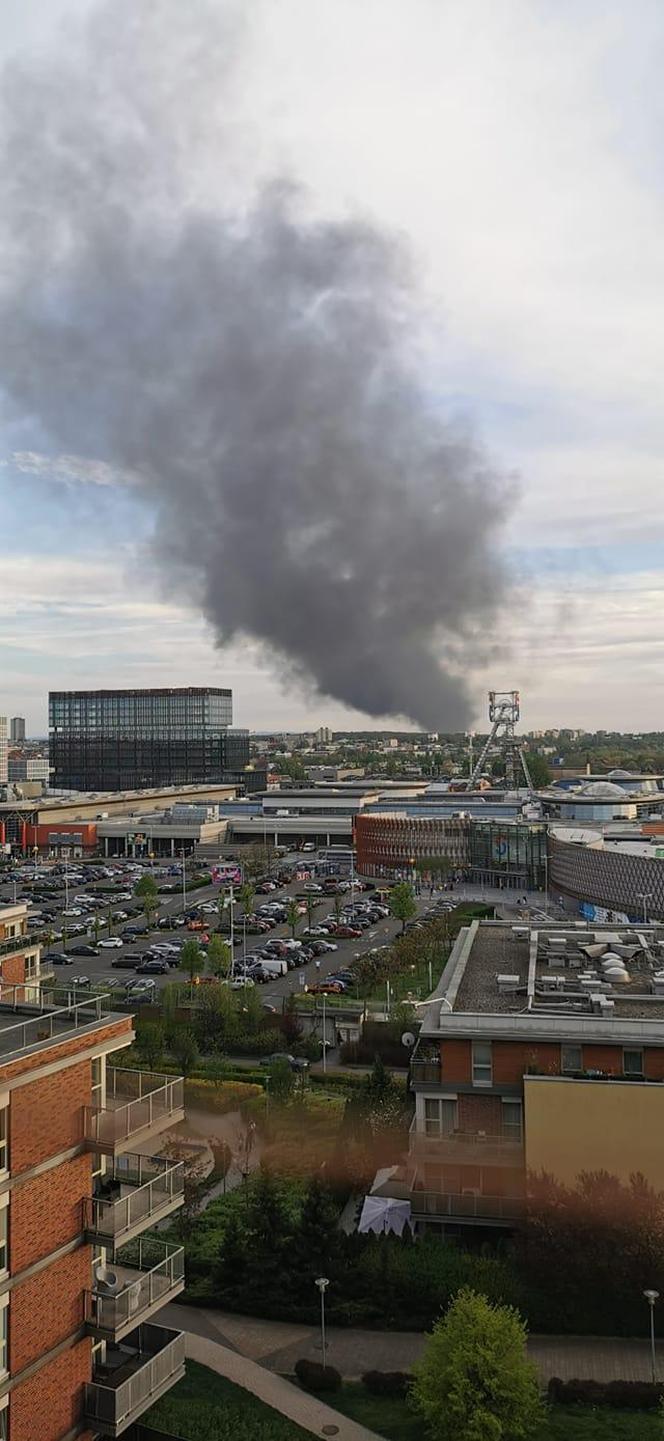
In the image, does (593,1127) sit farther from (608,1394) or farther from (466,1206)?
(608,1394)

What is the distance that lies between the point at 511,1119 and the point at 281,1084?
14.1ft

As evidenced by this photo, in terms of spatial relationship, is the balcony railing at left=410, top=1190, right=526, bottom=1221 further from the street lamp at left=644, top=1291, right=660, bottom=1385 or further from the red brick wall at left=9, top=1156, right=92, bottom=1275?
the red brick wall at left=9, top=1156, right=92, bottom=1275

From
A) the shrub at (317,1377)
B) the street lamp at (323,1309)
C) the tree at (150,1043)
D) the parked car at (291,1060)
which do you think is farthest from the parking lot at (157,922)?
the shrub at (317,1377)

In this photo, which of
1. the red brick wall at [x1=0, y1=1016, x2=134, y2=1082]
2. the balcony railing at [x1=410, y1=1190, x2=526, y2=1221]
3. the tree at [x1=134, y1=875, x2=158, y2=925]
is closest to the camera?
the red brick wall at [x1=0, y1=1016, x2=134, y2=1082]

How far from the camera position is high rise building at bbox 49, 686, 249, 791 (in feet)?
248

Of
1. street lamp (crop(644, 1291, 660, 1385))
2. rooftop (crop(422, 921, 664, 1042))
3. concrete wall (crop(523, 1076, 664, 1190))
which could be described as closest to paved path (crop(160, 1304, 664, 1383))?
street lamp (crop(644, 1291, 660, 1385))

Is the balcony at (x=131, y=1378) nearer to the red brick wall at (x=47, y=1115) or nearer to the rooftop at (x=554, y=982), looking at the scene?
the red brick wall at (x=47, y=1115)

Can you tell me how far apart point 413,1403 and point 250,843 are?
38.9 metres

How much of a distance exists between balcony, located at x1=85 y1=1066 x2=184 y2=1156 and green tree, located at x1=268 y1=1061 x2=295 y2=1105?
7337mm

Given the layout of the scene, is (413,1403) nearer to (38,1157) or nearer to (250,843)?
(38,1157)

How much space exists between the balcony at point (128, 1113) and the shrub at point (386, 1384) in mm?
3555

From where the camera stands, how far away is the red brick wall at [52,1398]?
15.0ft

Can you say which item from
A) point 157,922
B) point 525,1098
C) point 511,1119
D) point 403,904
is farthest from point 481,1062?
point 157,922

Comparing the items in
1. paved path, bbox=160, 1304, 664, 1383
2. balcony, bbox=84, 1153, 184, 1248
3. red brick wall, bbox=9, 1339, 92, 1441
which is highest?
balcony, bbox=84, 1153, 184, 1248
